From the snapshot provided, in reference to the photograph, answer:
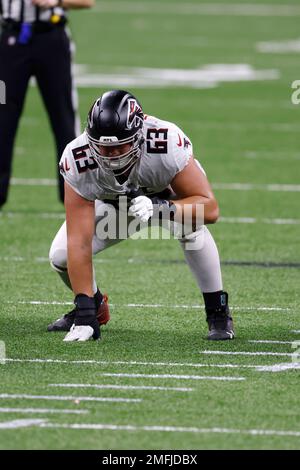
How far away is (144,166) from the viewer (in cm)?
670

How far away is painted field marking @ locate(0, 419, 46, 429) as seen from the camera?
17.3 feet

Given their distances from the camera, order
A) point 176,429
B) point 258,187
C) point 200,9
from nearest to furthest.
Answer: point 176,429, point 258,187, point 200,9

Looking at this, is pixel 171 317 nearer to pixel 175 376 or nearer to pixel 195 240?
pixel 195 240

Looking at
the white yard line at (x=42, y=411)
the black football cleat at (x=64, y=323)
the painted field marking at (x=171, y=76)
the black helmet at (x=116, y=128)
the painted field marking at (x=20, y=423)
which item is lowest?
the painted field marking at (x=171, y=76)

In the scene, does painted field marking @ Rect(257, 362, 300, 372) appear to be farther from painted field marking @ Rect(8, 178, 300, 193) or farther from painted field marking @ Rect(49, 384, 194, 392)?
painted field marking @ Rect(8, 178, 300, 193)

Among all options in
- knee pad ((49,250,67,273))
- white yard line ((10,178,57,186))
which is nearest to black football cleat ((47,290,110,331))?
knee pad ((49,250,67,273))

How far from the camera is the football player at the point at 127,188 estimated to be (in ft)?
21.4

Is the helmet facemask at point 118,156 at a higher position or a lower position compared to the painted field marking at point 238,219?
higher

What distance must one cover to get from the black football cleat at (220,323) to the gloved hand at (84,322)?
57cm

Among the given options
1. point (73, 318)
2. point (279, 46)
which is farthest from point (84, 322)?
point (279, 46)

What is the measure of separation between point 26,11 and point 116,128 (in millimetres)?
4310

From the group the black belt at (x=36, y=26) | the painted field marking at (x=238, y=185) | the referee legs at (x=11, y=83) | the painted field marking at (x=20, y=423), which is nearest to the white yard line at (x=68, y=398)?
the painted field marking at (x=20, y=423)

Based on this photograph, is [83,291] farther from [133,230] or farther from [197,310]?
[197,310]

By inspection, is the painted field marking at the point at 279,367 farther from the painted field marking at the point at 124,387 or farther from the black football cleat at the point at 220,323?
the black football cleat at the point at 220,323
